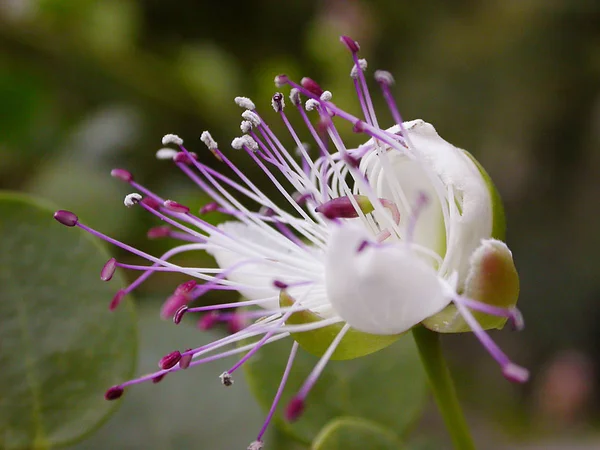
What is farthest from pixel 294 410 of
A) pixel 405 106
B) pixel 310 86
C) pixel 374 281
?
pixel 405 106

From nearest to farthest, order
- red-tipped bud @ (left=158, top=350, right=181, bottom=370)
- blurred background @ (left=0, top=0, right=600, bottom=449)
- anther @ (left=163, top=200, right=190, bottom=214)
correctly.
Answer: red-tipped bud @ (left=158, top=350, right=181, bottom=370)
anther @ (left=163, top=200, right=190, bottom=214)
blurred background @ (left=0, top=0, right=600, bottom=449)

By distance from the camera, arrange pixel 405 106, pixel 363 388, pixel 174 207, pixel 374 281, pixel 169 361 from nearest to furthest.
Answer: pixel 374 281, pixel 169 361, pixel 174 207, pixel 363 388, pixel 405 106

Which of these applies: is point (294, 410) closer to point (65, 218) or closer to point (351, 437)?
point (351, 437)

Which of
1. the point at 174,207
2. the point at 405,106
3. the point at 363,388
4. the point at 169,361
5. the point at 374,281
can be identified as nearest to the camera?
the point at 374,281

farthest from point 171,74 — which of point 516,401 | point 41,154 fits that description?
point 516,401

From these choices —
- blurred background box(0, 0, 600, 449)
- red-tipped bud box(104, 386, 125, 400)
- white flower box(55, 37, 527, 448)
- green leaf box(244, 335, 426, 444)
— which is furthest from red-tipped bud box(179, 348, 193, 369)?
blurred background box(0, 0, 600, 449)

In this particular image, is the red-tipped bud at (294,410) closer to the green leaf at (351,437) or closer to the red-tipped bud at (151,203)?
the green leaf at (351,437)

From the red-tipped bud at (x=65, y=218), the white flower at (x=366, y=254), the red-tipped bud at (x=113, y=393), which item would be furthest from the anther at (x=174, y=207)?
the red-tipped bud at (x=113, y=393)

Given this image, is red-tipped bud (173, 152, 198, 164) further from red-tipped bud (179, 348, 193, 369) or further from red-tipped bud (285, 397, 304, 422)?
red-tipped bud (285, 397, 304, 422)
